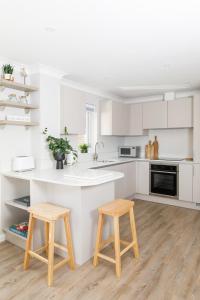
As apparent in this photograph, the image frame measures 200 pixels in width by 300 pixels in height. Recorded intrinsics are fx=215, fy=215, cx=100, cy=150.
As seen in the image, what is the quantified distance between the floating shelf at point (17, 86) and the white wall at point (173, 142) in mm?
3111

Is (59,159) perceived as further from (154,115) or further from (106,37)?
(154,115)

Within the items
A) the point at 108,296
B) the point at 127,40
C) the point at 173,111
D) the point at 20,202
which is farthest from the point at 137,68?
the point at 108,296

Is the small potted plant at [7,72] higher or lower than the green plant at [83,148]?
higher

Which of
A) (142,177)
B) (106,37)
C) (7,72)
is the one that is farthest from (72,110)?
(142,177)

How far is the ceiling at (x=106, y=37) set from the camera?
1703mm

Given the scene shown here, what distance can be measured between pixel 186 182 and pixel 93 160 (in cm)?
191

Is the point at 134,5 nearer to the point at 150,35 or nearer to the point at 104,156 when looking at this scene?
the point at 150,35

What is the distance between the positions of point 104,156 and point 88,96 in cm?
137

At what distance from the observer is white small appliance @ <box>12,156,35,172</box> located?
2838 millimetres

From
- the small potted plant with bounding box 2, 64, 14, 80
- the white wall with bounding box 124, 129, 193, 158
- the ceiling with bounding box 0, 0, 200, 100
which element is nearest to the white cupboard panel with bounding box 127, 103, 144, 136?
the white wall with bounding box 124, 129, 193, 158

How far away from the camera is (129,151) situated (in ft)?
16.7

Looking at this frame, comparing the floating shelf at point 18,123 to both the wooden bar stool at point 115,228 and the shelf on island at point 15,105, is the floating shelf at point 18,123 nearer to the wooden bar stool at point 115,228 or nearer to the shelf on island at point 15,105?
the shelf on island at point 15,105

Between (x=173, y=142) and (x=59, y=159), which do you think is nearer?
(x=59, y=159)

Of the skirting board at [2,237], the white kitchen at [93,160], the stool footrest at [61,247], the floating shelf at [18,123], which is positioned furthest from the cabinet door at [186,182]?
the skirting board at [2,237]
